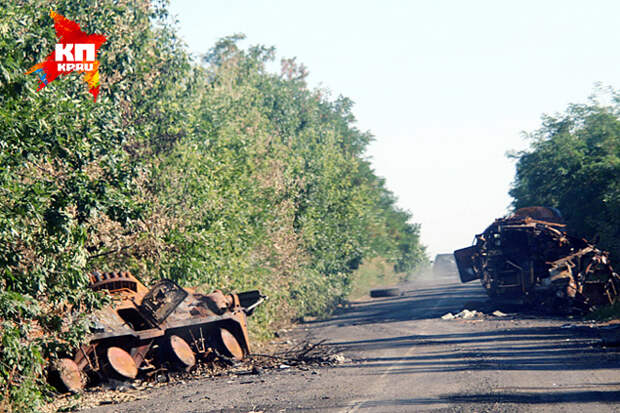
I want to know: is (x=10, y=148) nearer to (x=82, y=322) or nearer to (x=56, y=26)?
(x=82, y=322)

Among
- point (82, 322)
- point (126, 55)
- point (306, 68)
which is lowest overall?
point (82, 322)

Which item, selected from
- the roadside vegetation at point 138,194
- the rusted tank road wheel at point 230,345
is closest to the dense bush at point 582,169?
the roadside vegetation at point 138,194

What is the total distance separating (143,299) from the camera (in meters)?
15.0

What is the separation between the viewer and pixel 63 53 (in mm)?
16781

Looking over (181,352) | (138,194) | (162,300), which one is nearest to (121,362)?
(181,352)

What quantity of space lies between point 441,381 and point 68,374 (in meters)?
6.79

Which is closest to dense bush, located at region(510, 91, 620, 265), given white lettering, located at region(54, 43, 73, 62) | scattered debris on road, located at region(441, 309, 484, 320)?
scattered debris on road, located at region(441, 309, 484, 320)

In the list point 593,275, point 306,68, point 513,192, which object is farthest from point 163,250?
point 306,68

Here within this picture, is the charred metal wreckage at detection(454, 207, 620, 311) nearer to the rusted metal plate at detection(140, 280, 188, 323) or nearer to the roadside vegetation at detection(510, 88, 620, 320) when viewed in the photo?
the roadside vegetation at detection(510, 88, 620, 320)

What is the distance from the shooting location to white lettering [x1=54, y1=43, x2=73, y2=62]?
54.3 feet

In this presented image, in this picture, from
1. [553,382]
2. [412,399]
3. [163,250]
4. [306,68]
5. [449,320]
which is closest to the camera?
[412,399]

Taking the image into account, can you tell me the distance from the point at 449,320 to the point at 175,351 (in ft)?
40.7

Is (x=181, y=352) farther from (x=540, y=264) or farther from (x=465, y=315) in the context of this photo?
(x=540, y=264)

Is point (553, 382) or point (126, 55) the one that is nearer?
point (553, 382)
